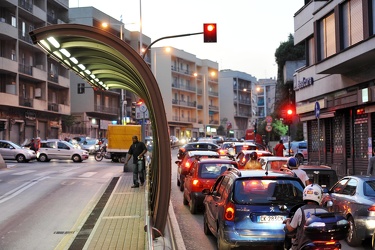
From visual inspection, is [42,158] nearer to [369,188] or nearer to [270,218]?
[369,188]

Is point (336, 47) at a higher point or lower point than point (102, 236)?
higher

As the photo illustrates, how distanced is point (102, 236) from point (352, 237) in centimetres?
471

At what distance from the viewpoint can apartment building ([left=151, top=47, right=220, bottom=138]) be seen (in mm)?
94125

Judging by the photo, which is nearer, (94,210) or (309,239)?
(309,239)

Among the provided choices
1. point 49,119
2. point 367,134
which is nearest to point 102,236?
point 367,134

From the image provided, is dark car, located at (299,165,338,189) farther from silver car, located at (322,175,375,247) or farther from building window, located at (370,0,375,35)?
building window, located at (370,0,375,35)

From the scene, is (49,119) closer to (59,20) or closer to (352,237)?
(59,20)

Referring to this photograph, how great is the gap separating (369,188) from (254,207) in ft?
9.64

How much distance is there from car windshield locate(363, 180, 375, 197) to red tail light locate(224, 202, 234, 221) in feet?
9.89

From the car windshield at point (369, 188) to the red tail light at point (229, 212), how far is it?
3.01m

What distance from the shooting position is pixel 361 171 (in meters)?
22.6

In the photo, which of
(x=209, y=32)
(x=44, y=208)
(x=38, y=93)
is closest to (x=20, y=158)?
(x=38, y=93)

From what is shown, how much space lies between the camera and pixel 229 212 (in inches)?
308

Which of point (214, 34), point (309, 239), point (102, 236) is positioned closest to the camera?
point (309, 239)
